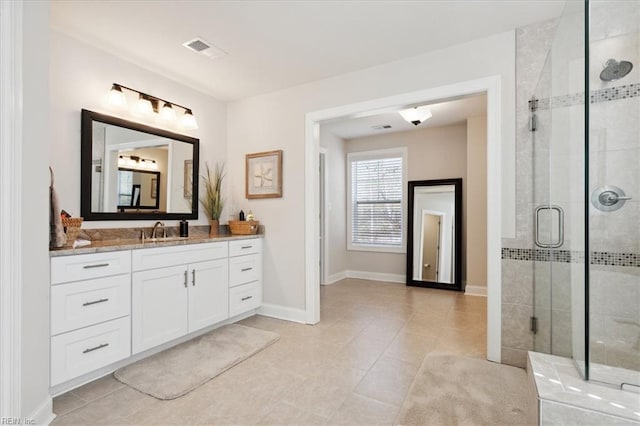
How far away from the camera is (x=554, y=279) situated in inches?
76.9

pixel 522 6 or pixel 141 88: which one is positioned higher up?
pixel 522 6

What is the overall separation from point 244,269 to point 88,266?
150 centimetres

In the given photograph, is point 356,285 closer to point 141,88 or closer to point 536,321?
point 536,321

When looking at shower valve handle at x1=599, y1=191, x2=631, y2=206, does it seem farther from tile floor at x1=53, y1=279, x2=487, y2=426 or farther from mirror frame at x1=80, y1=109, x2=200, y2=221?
mirror frame at x1=80, y1=109, x2=200, y2=221

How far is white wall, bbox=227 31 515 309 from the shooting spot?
2357mm

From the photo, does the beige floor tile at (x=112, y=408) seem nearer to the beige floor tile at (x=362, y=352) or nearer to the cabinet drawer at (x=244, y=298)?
the cabinet drawer at (x=244, y=298)

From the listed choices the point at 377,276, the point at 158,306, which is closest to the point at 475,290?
the point at 377,276

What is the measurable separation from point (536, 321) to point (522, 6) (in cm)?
221

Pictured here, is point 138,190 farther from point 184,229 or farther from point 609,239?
point 609,239

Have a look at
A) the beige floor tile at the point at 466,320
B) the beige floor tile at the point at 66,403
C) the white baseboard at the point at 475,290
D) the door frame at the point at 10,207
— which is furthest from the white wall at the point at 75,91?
the white baseboard at the point at 475,290

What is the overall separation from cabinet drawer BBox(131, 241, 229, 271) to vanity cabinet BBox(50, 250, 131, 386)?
0.09 meters

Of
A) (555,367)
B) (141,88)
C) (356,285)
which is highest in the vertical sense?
(141,88)

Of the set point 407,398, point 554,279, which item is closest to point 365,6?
point 554,279

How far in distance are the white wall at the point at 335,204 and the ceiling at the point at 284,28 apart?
2.29 meters
